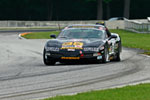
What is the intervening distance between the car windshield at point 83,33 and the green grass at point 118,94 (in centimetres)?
726

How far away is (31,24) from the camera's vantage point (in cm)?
6438

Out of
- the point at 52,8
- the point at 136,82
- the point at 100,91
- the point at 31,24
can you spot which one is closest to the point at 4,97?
the point at 100,91

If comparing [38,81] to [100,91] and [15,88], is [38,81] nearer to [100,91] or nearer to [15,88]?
[15,88]

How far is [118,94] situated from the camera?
888 centimetres

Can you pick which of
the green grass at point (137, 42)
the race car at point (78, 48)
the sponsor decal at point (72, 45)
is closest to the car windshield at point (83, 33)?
the race car at point (78, 48)

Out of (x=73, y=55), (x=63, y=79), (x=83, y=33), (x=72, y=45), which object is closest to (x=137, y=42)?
(x=83, y=33)

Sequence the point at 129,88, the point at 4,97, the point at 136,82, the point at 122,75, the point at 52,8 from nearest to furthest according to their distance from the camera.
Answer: the point at 4,97 → the point at 129,88 → the point at 136,82 → the point at 122,75 → the point at 52,8

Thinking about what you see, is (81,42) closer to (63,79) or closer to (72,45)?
(72,45)

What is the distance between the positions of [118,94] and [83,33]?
27.3ft

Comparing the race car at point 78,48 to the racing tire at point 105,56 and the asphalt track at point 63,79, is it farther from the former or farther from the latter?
the asphalt track at point 63,79

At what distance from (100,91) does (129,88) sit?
66cm

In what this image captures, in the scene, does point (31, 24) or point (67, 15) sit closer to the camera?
point (31, 24)

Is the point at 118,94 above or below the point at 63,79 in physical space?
above

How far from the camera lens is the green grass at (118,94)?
Answer: 333 inches
